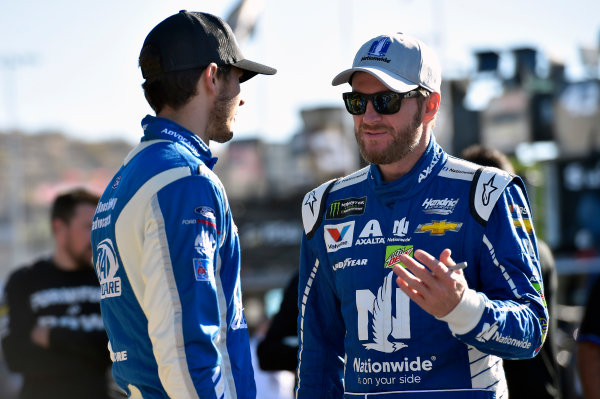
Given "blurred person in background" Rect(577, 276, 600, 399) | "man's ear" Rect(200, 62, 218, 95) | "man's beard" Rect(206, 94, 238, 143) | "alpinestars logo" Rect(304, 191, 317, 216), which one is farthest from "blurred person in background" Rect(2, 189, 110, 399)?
"blurred person in background" Rect(577, 276, 600, 399)

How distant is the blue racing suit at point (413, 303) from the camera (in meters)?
2.71

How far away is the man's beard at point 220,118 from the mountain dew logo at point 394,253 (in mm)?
684

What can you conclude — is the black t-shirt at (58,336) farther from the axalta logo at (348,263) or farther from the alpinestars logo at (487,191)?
the alpinestars logo at (487,191)

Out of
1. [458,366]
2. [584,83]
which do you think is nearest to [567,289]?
[584,83]

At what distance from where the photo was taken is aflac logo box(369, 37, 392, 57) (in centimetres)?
301

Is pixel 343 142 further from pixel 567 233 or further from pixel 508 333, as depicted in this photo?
pixel 508 333

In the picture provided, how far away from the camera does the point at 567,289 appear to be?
17.9 meters

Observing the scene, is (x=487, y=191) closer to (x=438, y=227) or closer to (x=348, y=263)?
(x=438, y=227)

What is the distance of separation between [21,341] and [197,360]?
2886 millimetres

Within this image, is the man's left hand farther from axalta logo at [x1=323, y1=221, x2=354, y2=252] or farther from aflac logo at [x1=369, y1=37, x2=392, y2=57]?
aflac logo at [x1=369, y1=37, x2=392, y2=57]

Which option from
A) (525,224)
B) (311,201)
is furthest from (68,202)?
(525,224)

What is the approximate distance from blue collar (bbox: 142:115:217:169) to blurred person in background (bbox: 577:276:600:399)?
2345 mm

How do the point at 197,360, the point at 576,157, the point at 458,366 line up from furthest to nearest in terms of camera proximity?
the point at 576,157 → the point at 458,366 → the point at 197,360

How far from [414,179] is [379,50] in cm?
49
